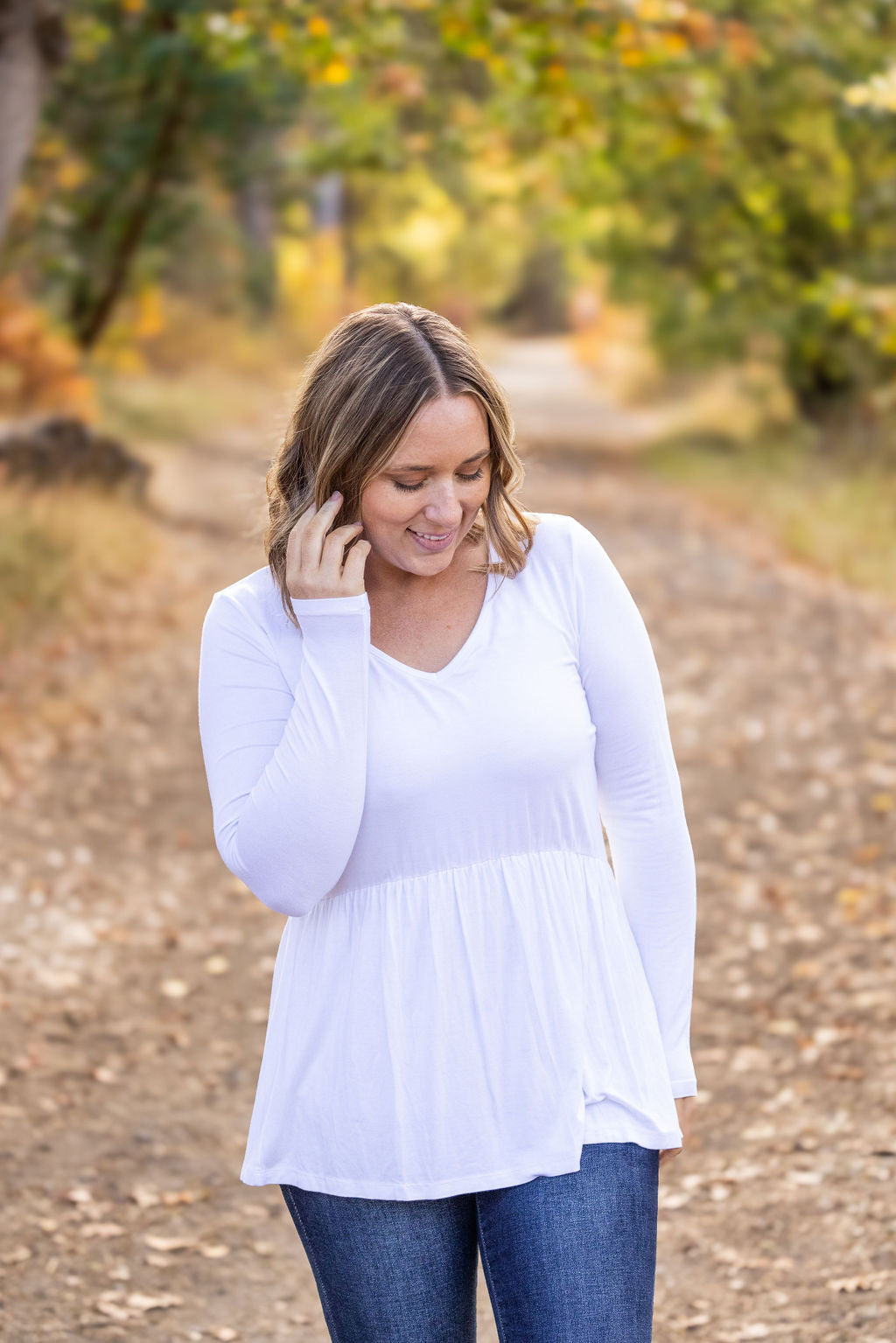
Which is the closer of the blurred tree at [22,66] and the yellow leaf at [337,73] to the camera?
the yellow leaf at [337,73]

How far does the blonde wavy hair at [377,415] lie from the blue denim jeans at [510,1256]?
894 millimetres

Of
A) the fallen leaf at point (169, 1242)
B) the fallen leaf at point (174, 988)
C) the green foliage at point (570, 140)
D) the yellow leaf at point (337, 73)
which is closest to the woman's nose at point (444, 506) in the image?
the fallen leaf at point (169, 1242)

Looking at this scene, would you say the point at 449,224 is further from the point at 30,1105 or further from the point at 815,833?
the point at 30,1105

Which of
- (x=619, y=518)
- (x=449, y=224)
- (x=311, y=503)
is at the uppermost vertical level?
(x=311, y=503)

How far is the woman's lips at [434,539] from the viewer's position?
2.23 metres

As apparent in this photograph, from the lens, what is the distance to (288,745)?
80.2 inches

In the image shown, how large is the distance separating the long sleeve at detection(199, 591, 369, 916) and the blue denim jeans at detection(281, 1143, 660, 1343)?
0.47 metres

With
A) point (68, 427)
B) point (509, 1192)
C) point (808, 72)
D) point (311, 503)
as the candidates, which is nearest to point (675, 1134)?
point (509, 1192)

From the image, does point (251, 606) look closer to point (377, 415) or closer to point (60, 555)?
point (377, 415)

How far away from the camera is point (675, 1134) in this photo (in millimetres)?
2074

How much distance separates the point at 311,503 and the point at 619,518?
485 inches

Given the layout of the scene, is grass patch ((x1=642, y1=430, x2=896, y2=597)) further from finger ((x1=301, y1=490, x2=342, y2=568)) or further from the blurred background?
finger ((x1=301, y1=490, x2=342, y2=568))

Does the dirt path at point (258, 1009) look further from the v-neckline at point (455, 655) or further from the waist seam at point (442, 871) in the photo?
the waist seam at point (442, 871)

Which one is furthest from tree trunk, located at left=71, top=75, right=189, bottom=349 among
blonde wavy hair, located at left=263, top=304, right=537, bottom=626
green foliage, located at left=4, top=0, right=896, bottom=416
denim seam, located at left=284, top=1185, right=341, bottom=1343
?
denim seam, located at left=284, top=1185, right=341, bottom=1343
